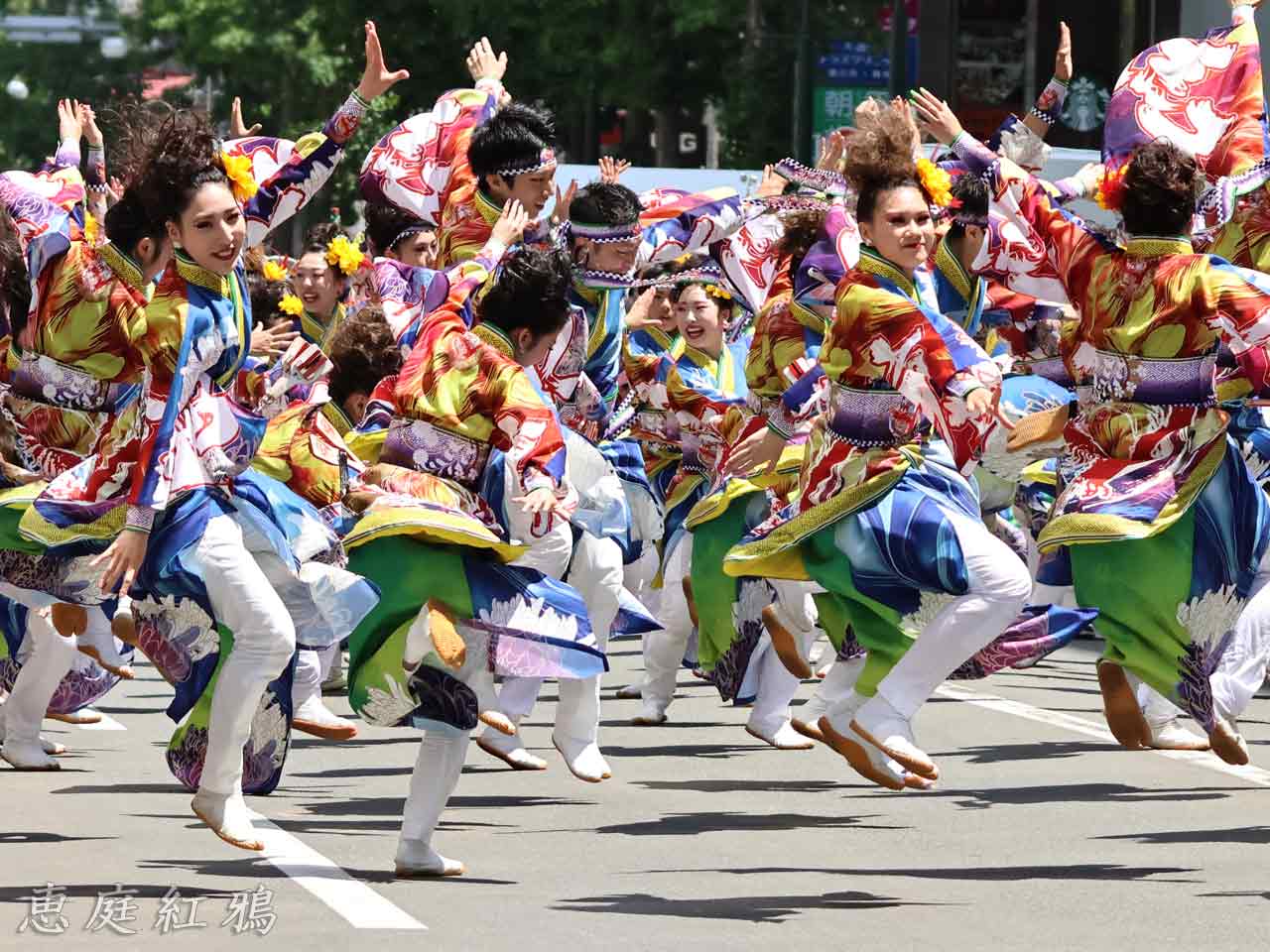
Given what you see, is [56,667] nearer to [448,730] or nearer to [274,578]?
[274,578]

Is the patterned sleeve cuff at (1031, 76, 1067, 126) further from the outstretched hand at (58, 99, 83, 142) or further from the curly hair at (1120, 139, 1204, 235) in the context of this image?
the outstretched hand at (58, 99, 83, 142)

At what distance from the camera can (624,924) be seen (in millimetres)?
7656


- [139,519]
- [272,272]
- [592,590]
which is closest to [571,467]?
[592,590]

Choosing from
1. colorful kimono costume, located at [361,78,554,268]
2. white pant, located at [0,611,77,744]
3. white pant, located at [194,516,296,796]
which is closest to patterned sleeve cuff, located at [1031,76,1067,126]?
colorful kimono costume, located at [361,78,554,268]

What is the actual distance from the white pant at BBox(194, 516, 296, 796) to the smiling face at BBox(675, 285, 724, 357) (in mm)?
4514

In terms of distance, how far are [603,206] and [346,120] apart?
1.43 metres

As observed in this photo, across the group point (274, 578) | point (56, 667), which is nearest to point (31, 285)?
point (56, 667)

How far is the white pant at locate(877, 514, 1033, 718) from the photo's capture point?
28.2ft

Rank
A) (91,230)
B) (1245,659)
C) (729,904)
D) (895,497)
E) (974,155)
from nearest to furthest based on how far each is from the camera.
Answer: (729,904)
(895,497)
(1245,659)
(974,155)
(91,230)

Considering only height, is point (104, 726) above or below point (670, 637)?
below

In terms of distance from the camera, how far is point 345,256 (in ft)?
48.8

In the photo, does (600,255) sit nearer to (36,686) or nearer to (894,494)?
(36,686)

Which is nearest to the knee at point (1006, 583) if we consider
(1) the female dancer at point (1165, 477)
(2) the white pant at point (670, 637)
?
(1) the female dancer at point (1165, 477)

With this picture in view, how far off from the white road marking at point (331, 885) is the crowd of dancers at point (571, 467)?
18 cm
